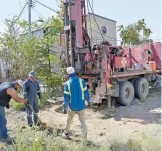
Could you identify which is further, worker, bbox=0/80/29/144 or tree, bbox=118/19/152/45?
tree, bbox=118/19/152/45

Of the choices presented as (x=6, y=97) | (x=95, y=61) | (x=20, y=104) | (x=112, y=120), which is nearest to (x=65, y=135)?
(x=6, y=97)

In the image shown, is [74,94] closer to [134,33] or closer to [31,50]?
[31,50]

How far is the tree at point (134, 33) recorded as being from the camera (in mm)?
28719

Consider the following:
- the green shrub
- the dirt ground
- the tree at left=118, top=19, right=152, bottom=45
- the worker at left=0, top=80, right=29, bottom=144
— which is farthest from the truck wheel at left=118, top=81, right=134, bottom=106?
the tree at left=118, top=19, right=152, bottom=45

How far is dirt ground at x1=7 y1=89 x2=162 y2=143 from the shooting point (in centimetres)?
599

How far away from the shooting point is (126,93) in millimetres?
9516

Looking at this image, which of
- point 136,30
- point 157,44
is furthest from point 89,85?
point 136,30

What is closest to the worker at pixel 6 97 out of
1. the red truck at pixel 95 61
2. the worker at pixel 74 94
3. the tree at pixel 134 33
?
the worker at pixel 74 94

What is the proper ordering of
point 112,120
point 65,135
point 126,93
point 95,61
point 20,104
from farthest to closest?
point 126,93
point 20,104
point 95,61
point 112,120
point 65,135

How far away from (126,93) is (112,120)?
2.40 m

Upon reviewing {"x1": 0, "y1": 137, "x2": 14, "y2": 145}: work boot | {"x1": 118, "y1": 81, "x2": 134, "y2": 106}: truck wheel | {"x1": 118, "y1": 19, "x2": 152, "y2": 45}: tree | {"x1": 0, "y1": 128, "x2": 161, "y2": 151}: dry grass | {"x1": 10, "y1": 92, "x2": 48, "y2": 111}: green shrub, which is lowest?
{"x1": 0, "y1": 137, "x2": 14, "y2": 145}: work boot

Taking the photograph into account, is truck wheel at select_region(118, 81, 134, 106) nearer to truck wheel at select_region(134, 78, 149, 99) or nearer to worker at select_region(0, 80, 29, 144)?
truck wheel at select_region(134, 78, 149, 99)

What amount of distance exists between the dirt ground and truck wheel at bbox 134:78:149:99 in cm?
47

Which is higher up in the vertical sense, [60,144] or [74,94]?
[74,94]
